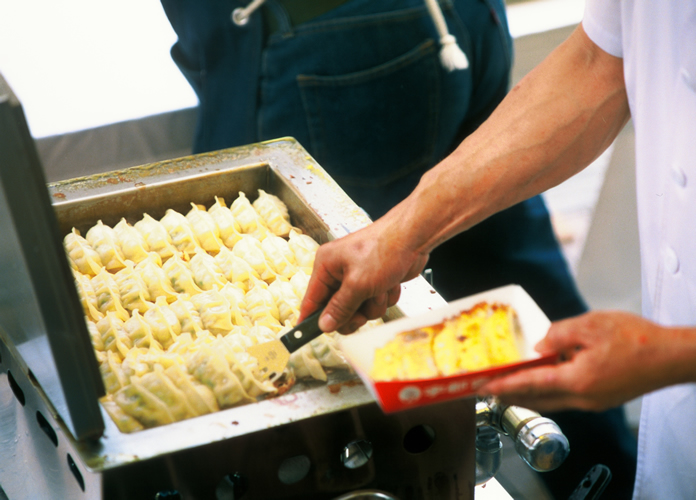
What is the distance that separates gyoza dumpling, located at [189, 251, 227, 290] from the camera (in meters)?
1.52

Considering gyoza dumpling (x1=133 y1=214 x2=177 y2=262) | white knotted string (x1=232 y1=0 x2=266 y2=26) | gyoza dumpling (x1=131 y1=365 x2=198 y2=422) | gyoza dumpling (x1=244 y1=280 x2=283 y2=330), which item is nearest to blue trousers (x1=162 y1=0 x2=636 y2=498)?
white knotted string (x1=232 y1=0 x2=266 y2=26)

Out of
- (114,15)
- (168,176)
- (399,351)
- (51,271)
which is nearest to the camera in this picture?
(51,271)

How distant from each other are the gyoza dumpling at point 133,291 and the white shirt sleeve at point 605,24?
1113 millimetres

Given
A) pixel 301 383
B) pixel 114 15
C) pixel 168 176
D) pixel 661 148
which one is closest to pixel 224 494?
pixel 301 383

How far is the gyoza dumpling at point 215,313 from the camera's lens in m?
1.39

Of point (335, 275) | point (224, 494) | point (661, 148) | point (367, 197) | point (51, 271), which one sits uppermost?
point (51, 271)

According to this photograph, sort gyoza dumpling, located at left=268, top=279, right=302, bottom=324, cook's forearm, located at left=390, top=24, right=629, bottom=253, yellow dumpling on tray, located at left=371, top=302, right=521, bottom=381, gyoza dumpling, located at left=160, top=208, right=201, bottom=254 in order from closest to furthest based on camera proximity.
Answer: yellow dumpling on tray, located at left=371, top=302, right=521, bottom=381, cook's forearm, located at left=390, top=24, right=629, bottom=253, gyoza dumpling, located at left=268, top=279, right=302, bottom=324, gyoza dumpling, located at left=160, top=208, right=201, bottom=254

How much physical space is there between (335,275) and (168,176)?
27.2 inches

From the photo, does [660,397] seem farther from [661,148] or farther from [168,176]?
[168,176]

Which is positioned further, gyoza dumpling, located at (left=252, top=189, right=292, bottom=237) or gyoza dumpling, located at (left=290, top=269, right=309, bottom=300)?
gyoza dumpling, located at (left=252, top=189, right=292, bottom=237)

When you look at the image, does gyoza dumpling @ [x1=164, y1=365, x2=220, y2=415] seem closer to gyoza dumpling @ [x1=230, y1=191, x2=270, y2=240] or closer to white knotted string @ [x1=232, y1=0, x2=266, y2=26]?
gyoza dumpling @ [x1=230, y1=191, x2=270, y2=240]

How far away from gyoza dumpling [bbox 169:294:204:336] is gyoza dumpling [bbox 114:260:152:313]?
7 centimetres

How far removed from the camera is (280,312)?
1433 mm

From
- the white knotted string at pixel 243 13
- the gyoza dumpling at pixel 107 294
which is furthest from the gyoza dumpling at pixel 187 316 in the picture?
the white knotted string at pixel 243 13
